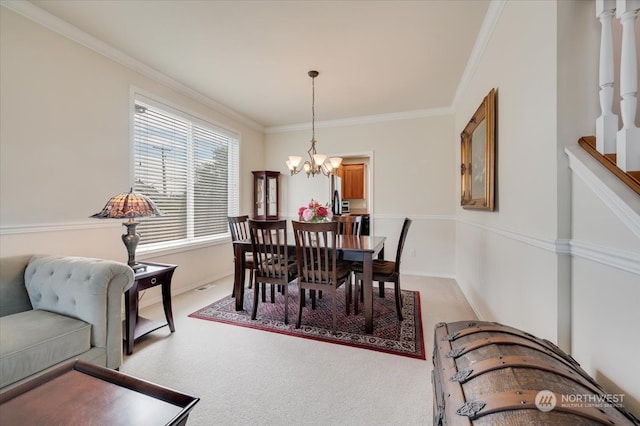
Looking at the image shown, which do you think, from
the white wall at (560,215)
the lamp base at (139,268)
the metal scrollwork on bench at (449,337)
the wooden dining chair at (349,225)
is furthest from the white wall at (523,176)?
the lamp base at (139,268)

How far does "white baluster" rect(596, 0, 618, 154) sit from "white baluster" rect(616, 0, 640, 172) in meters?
0.06

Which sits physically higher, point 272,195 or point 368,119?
point 368,119

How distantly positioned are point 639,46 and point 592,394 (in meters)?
1.64

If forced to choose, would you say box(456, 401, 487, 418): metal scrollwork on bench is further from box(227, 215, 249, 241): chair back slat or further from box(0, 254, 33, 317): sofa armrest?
box(227, 215, 249, 241): chair back slat

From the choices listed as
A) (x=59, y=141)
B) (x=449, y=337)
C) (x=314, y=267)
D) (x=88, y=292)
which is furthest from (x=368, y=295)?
(x=59, y=141)

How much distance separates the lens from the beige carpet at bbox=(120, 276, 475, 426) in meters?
1.45

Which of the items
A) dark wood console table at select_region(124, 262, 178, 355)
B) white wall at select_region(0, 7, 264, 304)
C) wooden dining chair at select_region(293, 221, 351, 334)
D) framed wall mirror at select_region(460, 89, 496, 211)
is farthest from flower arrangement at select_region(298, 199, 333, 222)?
white wall at select_region(0, 7, 264, 304)

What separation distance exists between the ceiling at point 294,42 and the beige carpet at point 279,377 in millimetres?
2714

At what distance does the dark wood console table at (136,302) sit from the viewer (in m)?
2.03

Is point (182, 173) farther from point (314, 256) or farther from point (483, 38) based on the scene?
point (483, 38)

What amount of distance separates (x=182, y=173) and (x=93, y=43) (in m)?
1.54

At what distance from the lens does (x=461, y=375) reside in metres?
0.86

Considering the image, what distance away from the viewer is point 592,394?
2.33ft

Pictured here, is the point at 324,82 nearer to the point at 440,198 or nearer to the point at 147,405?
the point at 440,198
